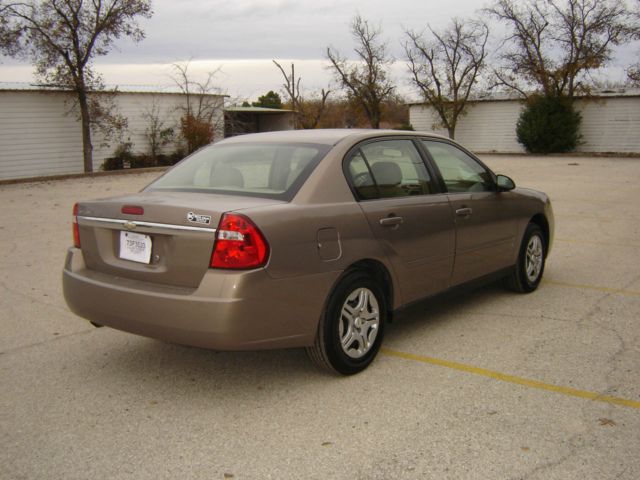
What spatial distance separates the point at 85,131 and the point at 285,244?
2428 centimetres

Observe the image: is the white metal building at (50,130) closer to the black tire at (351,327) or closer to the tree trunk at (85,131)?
the tree trunk at (85,131)

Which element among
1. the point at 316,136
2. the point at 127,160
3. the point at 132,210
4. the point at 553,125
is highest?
the point at 553,125

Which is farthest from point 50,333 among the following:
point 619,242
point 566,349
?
point 619,242

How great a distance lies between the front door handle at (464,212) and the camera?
5.13 m

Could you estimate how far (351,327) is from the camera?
4.16 meters

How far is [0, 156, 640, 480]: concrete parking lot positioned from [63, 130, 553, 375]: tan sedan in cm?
41

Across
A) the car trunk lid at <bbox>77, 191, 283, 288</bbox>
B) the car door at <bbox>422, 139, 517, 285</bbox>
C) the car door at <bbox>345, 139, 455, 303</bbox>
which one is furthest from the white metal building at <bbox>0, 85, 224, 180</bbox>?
the car door at <bbox>345, 139, 455, 303</bbox>

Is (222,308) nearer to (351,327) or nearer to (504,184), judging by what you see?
(351,327)

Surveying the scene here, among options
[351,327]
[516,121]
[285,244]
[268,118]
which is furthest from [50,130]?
[516,121]

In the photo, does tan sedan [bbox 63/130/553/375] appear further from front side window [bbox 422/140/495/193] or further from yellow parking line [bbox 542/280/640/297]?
yellow parking line [bbox 542/280/640/297]

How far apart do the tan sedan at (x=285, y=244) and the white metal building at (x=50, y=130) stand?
22.2 m

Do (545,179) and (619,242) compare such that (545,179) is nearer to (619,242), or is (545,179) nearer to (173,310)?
(619,242)

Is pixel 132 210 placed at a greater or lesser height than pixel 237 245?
greater

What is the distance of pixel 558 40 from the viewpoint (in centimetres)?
3800
